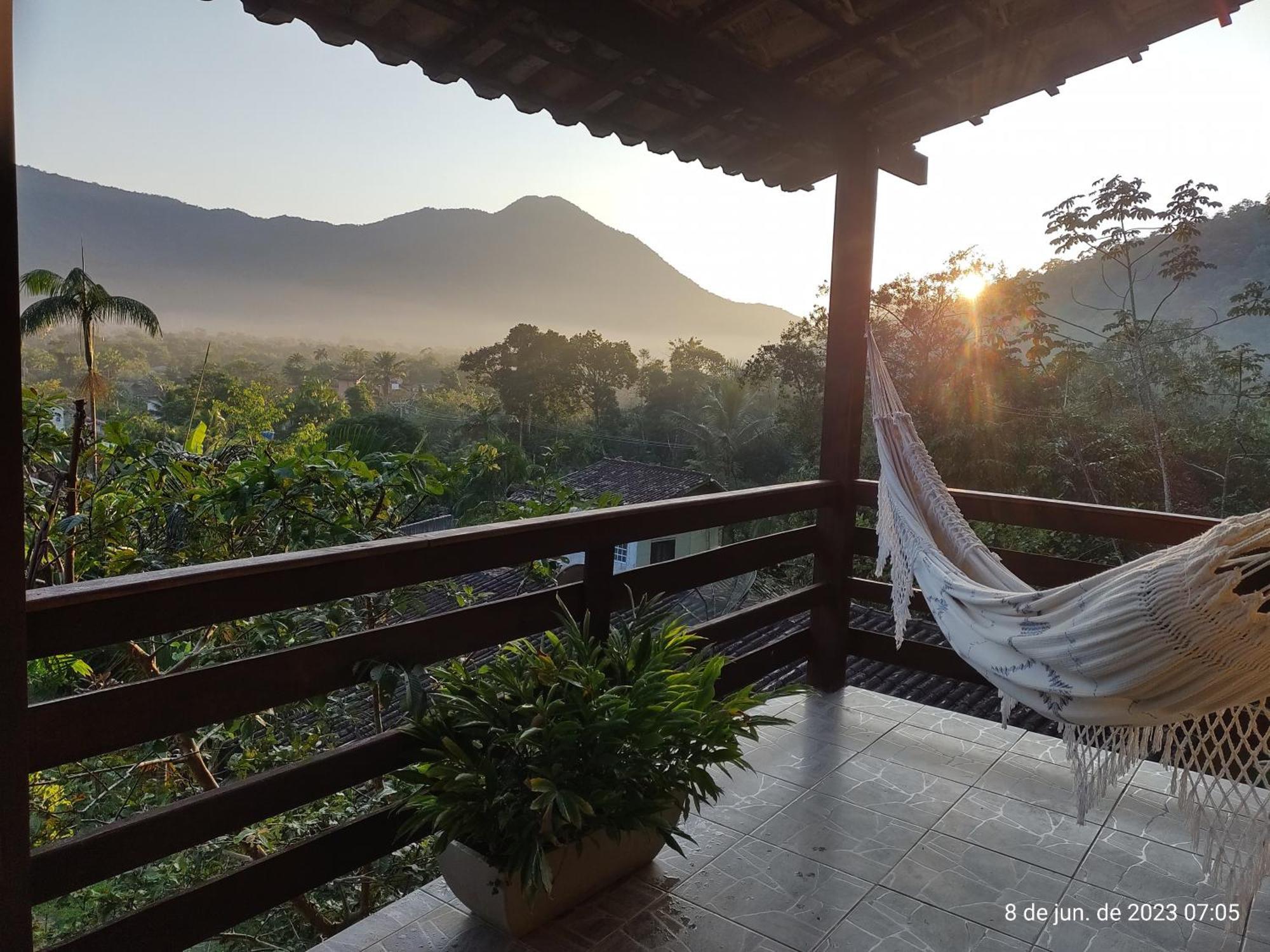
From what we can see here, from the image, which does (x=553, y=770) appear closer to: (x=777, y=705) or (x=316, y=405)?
(x=777, y=705)

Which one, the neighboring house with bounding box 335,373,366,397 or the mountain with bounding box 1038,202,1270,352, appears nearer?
the mountain with bounding box 1038,202,1270,352

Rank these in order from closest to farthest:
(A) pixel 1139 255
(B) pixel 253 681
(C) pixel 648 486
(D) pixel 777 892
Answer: (B) pixel 253 681, (D) pixel 777 892, (A) pixel 1139 255, (C) pixel 648 486

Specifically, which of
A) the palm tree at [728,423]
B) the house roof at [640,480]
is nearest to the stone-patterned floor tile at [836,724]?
the house roof at [640,480]

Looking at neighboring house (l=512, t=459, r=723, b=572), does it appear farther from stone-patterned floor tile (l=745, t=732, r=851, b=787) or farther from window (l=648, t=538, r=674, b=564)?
stone-patterned floor tile (l=745, t=732, r=851, b=787)

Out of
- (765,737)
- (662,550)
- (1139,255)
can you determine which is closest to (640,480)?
(662,550)

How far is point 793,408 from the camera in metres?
13.4

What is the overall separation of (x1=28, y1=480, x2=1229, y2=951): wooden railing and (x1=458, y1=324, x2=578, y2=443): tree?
17.4 m

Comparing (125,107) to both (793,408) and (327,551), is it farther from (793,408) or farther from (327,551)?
(327,551)

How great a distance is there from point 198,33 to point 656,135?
24.1m

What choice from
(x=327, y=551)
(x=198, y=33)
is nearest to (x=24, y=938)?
(x=327, y=551)

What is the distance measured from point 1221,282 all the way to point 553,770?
36.7 ft

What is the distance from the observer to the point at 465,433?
1780cm

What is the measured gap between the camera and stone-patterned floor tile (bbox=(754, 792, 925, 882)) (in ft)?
6.26

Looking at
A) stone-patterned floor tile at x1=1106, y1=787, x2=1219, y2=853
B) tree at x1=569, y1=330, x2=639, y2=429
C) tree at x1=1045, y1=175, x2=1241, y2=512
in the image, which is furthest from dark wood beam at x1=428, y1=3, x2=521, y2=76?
tree at x1=569, y1=330, x2=639, y2=429
